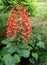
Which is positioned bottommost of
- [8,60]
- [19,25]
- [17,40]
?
[8,60]

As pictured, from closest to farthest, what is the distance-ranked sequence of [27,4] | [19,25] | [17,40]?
[19,25] → [17,40] → [27,4]

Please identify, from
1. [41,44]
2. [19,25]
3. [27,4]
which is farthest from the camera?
[27,4]

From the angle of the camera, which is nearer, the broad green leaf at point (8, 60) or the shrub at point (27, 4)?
the broad green leaf at point (8, 60)

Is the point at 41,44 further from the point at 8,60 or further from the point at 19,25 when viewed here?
the point at 8,60

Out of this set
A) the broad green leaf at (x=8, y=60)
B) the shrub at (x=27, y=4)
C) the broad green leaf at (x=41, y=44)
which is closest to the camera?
the broad green leaf at (x=8, y=60)

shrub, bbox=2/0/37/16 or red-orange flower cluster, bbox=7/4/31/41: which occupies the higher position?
red-orange flower cluster, bbox=7/4/31/41

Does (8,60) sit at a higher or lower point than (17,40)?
lower

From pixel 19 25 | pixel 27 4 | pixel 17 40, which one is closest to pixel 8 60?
pixel 17 40

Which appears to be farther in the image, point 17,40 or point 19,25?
point 17,40

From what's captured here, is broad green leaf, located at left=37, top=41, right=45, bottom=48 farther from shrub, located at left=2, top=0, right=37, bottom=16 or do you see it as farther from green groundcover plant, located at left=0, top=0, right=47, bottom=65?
shrub, located at left=2, top=0, right=37, bottom=16

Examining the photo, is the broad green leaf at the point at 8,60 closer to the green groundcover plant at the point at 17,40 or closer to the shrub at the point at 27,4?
the green groundcover plant at the point at 17,40

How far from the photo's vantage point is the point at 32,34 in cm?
564

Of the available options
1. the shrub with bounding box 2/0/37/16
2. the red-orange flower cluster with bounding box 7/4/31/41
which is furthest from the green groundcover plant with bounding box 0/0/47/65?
the shrub with bounding box 2/0/37/16

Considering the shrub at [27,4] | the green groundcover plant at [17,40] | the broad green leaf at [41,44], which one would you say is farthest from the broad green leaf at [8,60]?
the shrub at [27,4]
